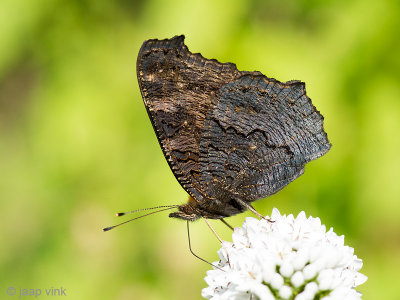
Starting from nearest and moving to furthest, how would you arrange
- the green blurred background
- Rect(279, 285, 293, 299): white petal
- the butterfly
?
Rect(279, 285, 293, 299): white petal, the butterfly, the green blurred background

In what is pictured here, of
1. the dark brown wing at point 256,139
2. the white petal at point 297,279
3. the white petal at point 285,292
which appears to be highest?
the dark brown wing at point 256,139

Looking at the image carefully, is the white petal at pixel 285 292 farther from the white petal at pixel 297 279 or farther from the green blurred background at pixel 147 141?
the green blurred background at pixel 147 141

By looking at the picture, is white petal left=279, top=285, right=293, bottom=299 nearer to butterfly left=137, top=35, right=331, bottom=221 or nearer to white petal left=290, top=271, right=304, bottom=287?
white petal left=290, top=271, right=304, bottom=287

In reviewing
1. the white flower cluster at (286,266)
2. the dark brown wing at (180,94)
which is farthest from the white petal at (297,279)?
the dark brown wing at (180,94)

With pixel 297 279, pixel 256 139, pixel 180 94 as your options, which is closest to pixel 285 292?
pixel 297 279

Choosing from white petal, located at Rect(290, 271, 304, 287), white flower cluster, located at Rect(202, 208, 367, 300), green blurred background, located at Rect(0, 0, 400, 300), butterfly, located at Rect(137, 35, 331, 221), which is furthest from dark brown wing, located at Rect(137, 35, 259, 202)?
green blurred background, located at Rect(0, 0, 400, 300)

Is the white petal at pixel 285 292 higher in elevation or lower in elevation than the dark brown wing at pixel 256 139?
lower

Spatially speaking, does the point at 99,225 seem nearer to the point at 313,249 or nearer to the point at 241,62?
the point at 241,62
